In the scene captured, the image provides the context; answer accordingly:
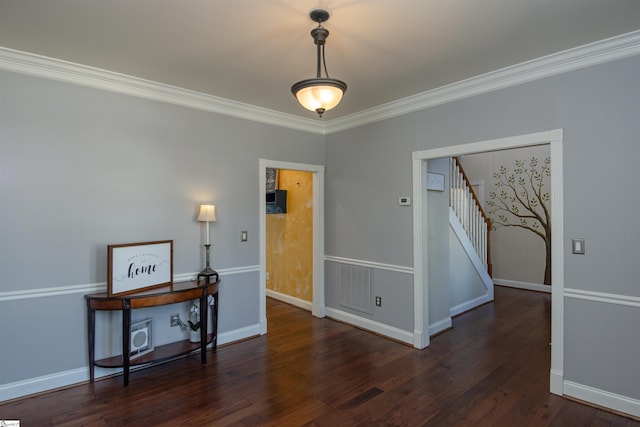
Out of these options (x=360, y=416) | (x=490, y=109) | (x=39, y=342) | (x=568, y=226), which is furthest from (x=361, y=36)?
(x=39, y=342)

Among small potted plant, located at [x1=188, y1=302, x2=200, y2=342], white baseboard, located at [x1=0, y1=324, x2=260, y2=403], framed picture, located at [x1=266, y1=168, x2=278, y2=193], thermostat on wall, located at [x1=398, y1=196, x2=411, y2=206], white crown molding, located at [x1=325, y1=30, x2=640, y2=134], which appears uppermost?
white crown molding, located at [x1=325, y1=30, x2=640, y2=134]

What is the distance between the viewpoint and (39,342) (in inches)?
110

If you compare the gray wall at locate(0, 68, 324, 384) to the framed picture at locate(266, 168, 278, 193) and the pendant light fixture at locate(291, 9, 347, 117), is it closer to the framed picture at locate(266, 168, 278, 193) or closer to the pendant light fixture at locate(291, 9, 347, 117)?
the framed picture at locate(266, 168, 278, 193)

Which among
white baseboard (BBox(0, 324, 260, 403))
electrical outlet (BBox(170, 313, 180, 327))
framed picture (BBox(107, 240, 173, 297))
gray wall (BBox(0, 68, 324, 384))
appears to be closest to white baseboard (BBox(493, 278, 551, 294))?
gray wall (BBox(0, 68, 324, 384))

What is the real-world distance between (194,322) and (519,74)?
390 centimetres

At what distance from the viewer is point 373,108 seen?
4.10 metres

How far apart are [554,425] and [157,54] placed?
13.4 feet

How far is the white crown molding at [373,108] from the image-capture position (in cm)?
258

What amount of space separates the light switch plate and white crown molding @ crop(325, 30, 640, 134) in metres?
1.38

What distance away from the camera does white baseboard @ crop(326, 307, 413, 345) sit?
12.7 ft

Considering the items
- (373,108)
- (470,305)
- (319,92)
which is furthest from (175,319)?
(470,305)

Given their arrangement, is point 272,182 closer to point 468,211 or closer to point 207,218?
point 207,218

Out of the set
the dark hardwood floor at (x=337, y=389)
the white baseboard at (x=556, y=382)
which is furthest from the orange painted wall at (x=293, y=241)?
the white baseboard at (x=556, y=382)

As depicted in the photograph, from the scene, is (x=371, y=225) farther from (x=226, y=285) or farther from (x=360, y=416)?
(x=360, y=416)
